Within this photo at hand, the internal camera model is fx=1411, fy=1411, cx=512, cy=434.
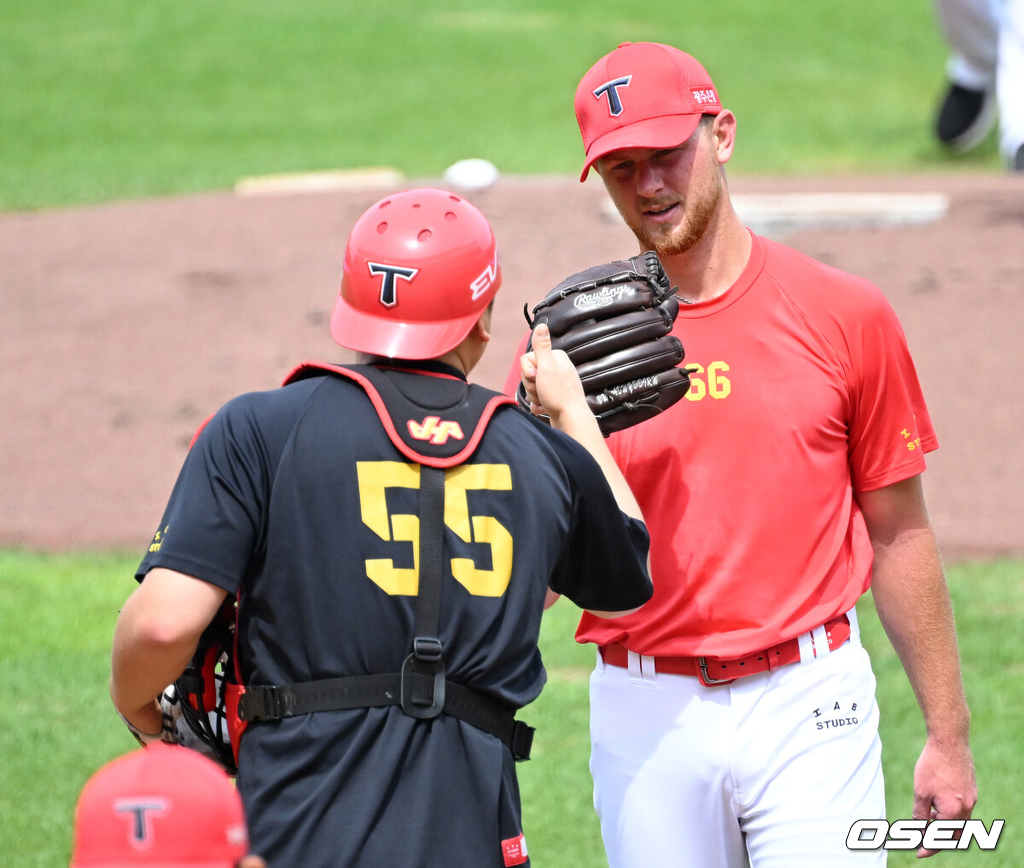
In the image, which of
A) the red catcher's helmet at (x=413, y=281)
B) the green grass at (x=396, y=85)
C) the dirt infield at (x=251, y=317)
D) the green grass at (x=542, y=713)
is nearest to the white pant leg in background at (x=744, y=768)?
the red catcher's helmet at (x=413, y=281)

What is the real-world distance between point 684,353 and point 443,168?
1493 cm

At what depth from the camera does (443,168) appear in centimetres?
1786

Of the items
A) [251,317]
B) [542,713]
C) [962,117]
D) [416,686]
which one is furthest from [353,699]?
[962,117]

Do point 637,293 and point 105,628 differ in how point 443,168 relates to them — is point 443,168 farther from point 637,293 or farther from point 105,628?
point 637,293

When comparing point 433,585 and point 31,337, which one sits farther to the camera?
point 31,337

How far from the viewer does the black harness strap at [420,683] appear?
101 inches

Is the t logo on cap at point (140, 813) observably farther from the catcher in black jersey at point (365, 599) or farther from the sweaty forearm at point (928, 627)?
the sweaty forearm at point (928, 627)

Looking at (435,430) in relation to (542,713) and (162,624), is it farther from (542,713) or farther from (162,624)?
(542,713)

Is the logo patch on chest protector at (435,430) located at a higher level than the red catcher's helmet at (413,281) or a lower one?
lower

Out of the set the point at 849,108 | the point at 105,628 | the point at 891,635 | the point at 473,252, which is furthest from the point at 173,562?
the point at 849,108

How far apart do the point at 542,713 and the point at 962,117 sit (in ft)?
48.6

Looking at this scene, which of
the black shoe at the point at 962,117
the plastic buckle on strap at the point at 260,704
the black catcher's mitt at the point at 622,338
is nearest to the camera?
the plastic buckle on strap at the point at 260,704

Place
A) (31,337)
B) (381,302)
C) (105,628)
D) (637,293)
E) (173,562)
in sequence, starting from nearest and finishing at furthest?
(173,562), (381,302), (637,293), (105,628), (31,337)

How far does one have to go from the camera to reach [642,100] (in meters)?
3.47
